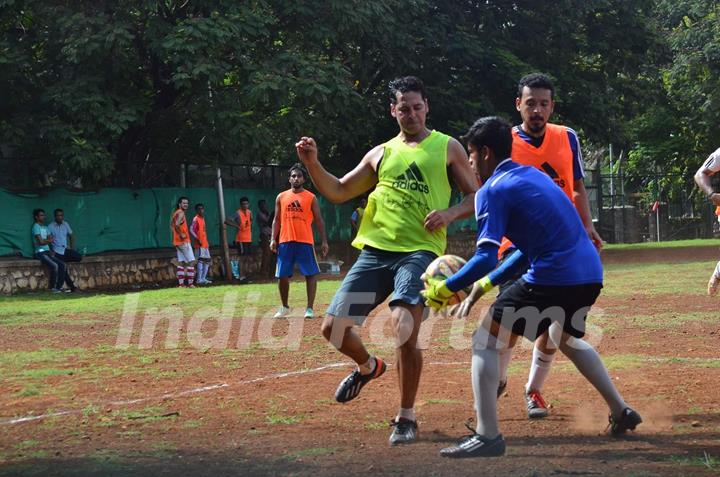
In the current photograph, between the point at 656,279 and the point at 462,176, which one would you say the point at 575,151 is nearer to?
the point at 462,176

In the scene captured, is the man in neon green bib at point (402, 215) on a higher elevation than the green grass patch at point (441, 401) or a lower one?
higher

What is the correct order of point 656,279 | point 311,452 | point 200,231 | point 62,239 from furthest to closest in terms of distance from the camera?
point 200,231 < point 62,239 < point 656,279 < point 311,452

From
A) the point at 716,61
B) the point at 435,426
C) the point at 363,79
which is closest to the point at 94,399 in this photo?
Result: the point at 435,426

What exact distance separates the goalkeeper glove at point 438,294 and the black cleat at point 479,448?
724 mm

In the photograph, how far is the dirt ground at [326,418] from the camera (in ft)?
19.1

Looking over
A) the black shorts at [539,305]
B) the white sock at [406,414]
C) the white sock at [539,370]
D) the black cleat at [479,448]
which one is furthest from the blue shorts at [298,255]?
the black cleat at [479,448]

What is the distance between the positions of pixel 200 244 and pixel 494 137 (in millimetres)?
19905

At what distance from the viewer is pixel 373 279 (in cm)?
698

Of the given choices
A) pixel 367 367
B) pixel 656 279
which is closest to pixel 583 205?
pixel 367 367

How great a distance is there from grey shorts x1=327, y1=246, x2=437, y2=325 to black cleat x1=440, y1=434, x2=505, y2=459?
1198 mm

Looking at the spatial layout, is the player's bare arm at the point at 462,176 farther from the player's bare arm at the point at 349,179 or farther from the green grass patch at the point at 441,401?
the green grass patch at the point at 441,401

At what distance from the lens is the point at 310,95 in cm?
2345

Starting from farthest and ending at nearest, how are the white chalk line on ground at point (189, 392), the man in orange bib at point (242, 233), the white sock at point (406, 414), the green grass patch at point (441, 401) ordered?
1. the man in orange bib at point (242, 233)
2. the green grass patch at point (441, 401)
3. the white chalk line on ground at point (189, 392)
4. the white sock at point (406, 414)

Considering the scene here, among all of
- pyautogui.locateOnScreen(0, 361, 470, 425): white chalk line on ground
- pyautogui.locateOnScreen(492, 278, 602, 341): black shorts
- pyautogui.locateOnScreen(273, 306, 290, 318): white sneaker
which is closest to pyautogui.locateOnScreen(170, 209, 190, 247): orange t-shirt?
pyautogui.locateOnScreen(273, 306, 290, 318): white sneaker
